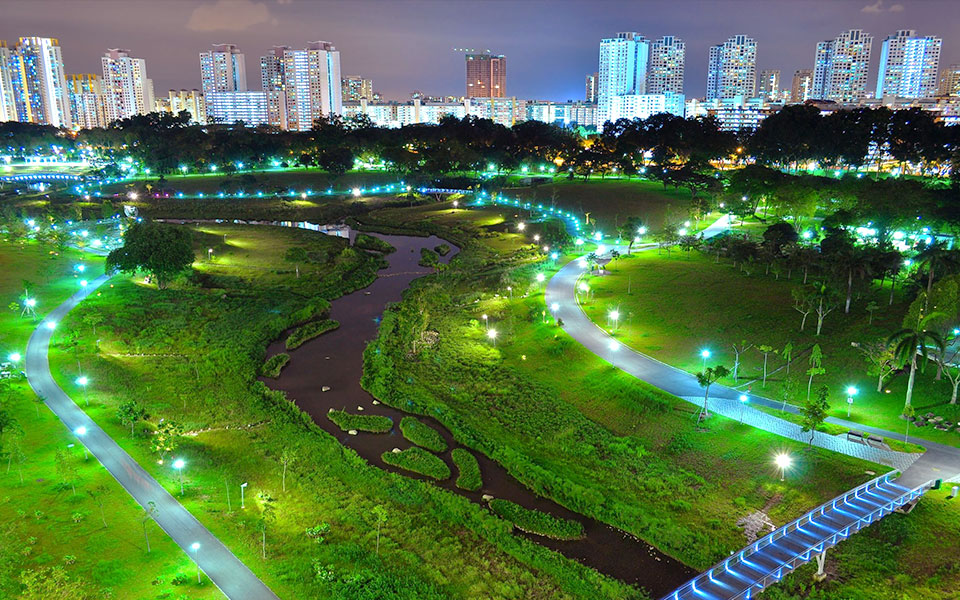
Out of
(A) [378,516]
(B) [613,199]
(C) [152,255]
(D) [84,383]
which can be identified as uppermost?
(B) [613,199]

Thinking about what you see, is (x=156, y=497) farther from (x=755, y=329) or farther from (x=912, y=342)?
(x=755, y=329)

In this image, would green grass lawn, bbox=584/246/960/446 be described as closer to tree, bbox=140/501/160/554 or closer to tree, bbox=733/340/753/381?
tree, bbox=733/340/753/381

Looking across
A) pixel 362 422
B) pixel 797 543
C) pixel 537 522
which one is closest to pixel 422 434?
pixel 362 422

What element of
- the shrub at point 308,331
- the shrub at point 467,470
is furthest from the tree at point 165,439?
the shrub at point 308,331

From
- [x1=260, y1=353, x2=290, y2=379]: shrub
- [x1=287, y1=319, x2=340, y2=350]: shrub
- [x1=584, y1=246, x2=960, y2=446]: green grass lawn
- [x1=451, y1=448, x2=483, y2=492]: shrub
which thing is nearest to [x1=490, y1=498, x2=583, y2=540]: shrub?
[x1=451, y1=448, x2=483, y2=492]: shrub

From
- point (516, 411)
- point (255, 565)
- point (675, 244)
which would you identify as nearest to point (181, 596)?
point (255, 565)

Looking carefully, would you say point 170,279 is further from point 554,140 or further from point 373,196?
point 554,140
